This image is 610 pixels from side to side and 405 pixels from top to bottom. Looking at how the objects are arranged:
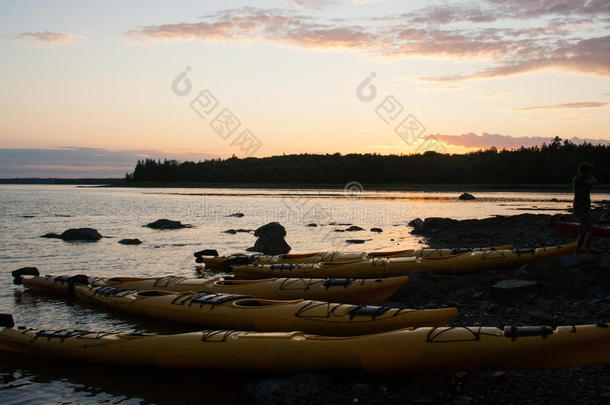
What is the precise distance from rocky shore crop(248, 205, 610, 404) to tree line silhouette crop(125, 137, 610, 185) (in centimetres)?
8199

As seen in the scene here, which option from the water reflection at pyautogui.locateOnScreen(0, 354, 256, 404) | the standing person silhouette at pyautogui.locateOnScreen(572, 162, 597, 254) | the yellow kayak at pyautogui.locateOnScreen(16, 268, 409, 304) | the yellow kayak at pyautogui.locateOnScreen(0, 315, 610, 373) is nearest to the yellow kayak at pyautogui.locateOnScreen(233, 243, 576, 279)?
the standing person silhouette at pyautogui.locateOnScreen(572, 162, 597, 254)

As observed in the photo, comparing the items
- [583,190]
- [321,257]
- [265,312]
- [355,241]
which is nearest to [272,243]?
[355,241]

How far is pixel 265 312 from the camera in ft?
23.8

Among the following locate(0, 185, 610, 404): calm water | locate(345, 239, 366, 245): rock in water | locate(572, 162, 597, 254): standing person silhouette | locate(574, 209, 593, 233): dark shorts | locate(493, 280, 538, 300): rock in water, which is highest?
locate(572, 162, 597, 254): standing person silhouette

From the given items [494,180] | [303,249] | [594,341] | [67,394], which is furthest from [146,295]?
[494,180]

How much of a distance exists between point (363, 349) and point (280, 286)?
4.37 m

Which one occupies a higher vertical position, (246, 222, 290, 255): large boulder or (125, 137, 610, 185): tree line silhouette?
(125, 137, 610, 185): tree line silhouette

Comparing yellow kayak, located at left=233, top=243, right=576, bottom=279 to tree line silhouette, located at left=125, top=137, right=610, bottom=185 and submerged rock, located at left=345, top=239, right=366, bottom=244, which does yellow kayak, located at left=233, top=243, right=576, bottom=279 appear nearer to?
submerged rock, located at left=345, top=239, right=366, bottom=244

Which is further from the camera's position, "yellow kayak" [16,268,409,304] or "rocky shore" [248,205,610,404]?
"yellow kayak" [16,268,409,304]

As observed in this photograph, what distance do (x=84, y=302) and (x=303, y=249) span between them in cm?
977

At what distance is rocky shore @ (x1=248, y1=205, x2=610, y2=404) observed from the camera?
4.79 metres

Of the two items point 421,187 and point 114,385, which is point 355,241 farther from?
point 421,187

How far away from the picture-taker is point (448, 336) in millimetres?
5102

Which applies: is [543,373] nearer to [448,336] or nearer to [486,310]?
[448,336]
